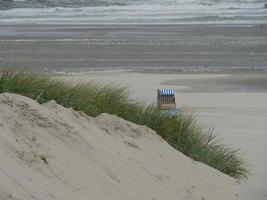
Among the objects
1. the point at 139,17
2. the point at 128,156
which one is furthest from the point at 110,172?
the point at 139,17

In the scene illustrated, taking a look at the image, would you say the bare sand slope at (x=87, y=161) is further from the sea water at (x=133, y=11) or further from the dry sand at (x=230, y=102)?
the sea water at (x=133, y=11)

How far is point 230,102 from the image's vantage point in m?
14.1

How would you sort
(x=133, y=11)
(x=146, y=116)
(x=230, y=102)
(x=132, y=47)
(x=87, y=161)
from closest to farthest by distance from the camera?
(x=87, y=161) → (x=146, y=116) → (x=230, y=102) → (x=132, y=47) → (x=133, y=11)

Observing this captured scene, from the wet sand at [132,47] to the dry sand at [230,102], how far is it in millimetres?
2445

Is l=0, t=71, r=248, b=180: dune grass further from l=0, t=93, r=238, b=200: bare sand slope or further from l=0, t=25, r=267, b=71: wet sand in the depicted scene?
l=0, t=25, r=267, b=71: wet sand

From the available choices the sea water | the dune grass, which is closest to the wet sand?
the sea water

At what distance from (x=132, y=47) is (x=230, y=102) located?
1018cm

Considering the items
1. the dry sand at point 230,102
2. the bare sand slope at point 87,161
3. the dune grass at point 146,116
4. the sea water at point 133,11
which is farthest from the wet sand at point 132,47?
the bare sand slope at point 87,161

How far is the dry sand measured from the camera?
913 cm

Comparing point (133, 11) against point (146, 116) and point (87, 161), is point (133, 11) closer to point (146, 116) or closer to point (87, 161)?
point (146, 116)

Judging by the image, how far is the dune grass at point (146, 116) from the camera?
7.92 m

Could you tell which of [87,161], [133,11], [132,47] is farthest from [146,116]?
[133,11]

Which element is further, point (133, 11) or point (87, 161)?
point (133, 11)

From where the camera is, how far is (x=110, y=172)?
250 inches
